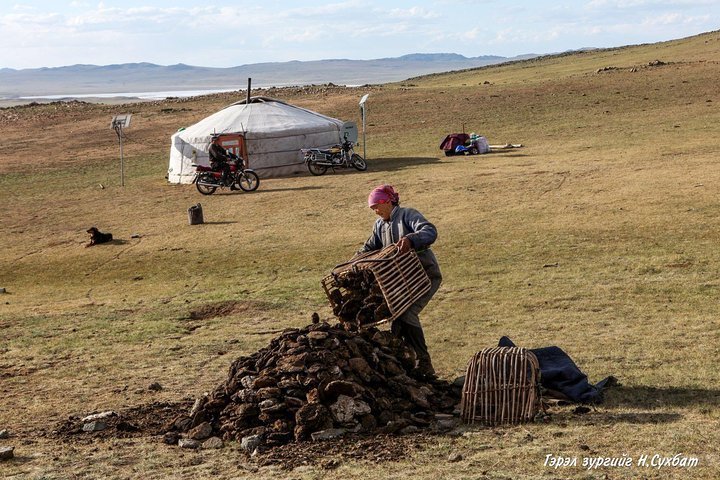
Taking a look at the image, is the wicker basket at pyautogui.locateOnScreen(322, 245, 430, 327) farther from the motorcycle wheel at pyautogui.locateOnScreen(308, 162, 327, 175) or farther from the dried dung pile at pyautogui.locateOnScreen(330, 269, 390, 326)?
the motorcycle wheel at pyautogui.locateOnScreen(308, 162, 327, 175)

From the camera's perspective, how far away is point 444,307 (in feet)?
38.5

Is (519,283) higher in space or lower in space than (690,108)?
lower

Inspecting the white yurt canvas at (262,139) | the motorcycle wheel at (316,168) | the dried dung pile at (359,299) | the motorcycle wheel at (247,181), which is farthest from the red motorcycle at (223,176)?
the dried dung pile at (359,299)

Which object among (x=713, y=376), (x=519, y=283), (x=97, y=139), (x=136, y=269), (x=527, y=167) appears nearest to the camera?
(x=713, y=376)

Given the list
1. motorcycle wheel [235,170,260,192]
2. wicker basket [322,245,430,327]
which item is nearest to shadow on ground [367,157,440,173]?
motorcycle wheel [235,170,260,192]

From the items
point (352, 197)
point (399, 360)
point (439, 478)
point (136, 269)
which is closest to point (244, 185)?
point (352, 197)

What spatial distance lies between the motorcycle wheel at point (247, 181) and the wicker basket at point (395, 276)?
55.1 feet

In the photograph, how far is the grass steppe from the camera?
6863mm

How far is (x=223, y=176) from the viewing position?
2467 centimetres

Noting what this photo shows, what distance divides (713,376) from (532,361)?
5.73 feet

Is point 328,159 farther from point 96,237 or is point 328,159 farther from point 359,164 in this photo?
point 96,237

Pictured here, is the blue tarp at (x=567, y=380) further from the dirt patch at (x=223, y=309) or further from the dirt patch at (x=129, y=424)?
the dirt patch at (x=223, y=309)

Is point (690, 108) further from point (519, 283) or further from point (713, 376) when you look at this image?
point (713, 376)

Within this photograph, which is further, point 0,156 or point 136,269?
point 0,156
